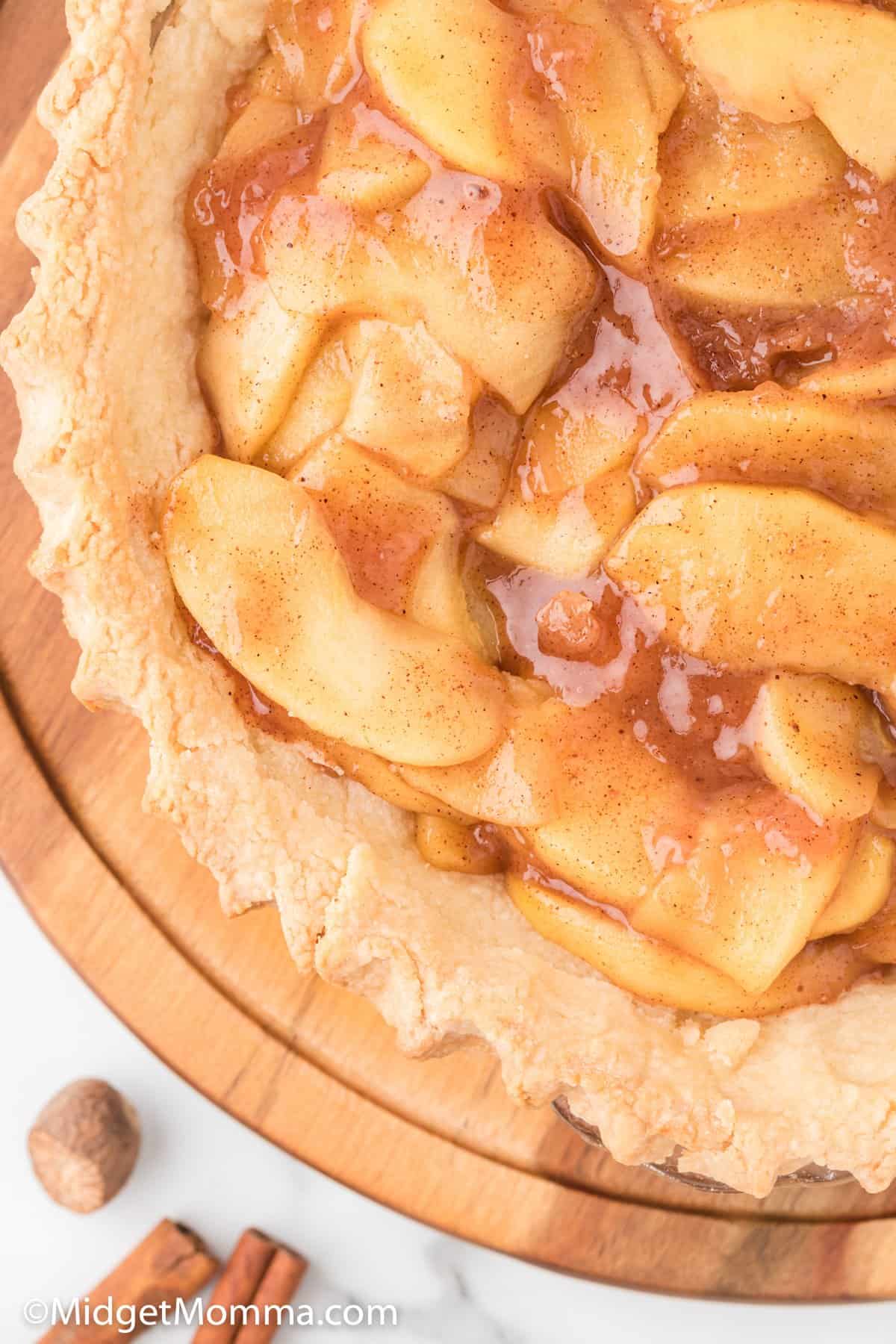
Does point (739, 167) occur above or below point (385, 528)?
above

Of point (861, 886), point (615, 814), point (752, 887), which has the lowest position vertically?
point (861, 886)

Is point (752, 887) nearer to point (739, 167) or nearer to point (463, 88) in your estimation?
point (739, 167)

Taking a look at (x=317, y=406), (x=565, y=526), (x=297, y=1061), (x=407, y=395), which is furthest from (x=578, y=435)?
(x=297, y=1061)

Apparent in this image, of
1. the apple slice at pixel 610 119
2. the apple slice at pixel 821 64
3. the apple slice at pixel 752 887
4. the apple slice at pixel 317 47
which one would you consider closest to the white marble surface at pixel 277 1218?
the apple slice at pixel 752 887

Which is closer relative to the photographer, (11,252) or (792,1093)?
(792,1093)

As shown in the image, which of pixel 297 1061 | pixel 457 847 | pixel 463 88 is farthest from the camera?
pixel 297 1061

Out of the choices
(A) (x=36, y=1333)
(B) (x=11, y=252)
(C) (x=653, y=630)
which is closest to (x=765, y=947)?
(C) (x=653, y=630)

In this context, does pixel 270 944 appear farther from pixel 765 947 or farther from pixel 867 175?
pixel 867 175

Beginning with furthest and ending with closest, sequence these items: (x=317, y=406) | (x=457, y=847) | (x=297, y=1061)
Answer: (x=297, y=1061)
(x=457, y=847)
(x=317, y=406)
